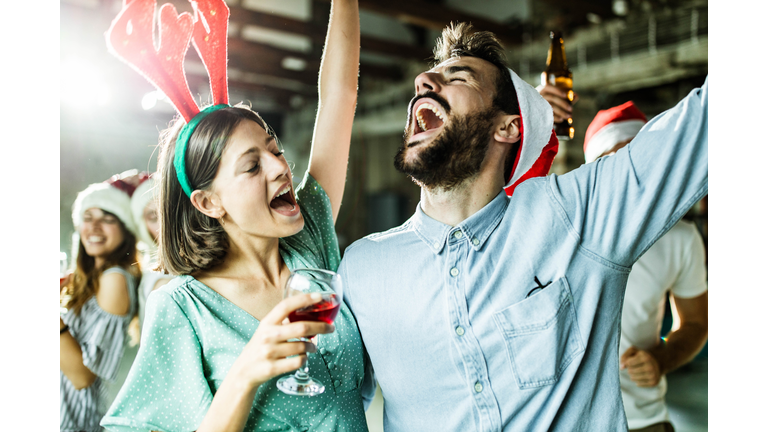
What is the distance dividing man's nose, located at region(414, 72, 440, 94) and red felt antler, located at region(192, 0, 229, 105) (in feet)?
1.81

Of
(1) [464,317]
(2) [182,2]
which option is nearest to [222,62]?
(2) [182,2]

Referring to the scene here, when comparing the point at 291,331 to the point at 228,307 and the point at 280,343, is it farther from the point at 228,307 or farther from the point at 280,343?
the point at 228,307

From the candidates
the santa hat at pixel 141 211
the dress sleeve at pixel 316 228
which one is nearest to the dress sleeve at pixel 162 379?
the dress sleeve at pixel 316 228

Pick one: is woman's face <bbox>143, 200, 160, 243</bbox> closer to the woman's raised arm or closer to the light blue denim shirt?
the woman's raised arm

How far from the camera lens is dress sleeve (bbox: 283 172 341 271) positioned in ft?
4.98

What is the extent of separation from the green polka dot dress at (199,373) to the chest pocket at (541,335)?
419 millimetres

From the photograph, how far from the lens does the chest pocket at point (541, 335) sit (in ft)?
4.10

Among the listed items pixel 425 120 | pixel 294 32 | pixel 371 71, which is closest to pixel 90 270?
pixel 425 120

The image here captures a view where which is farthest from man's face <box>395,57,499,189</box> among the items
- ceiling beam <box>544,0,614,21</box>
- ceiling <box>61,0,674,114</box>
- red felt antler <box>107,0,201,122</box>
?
ceiling beam <box>544,0,614,21</box>

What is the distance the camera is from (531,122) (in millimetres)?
1472

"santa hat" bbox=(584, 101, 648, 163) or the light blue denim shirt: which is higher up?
"santa hat" bbox=(584, 101, 648, 163)

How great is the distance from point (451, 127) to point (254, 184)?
1.77 ft

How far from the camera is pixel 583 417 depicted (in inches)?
50.5

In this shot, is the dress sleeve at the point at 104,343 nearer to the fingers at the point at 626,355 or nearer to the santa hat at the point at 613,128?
the fingers at the point at 626,355
